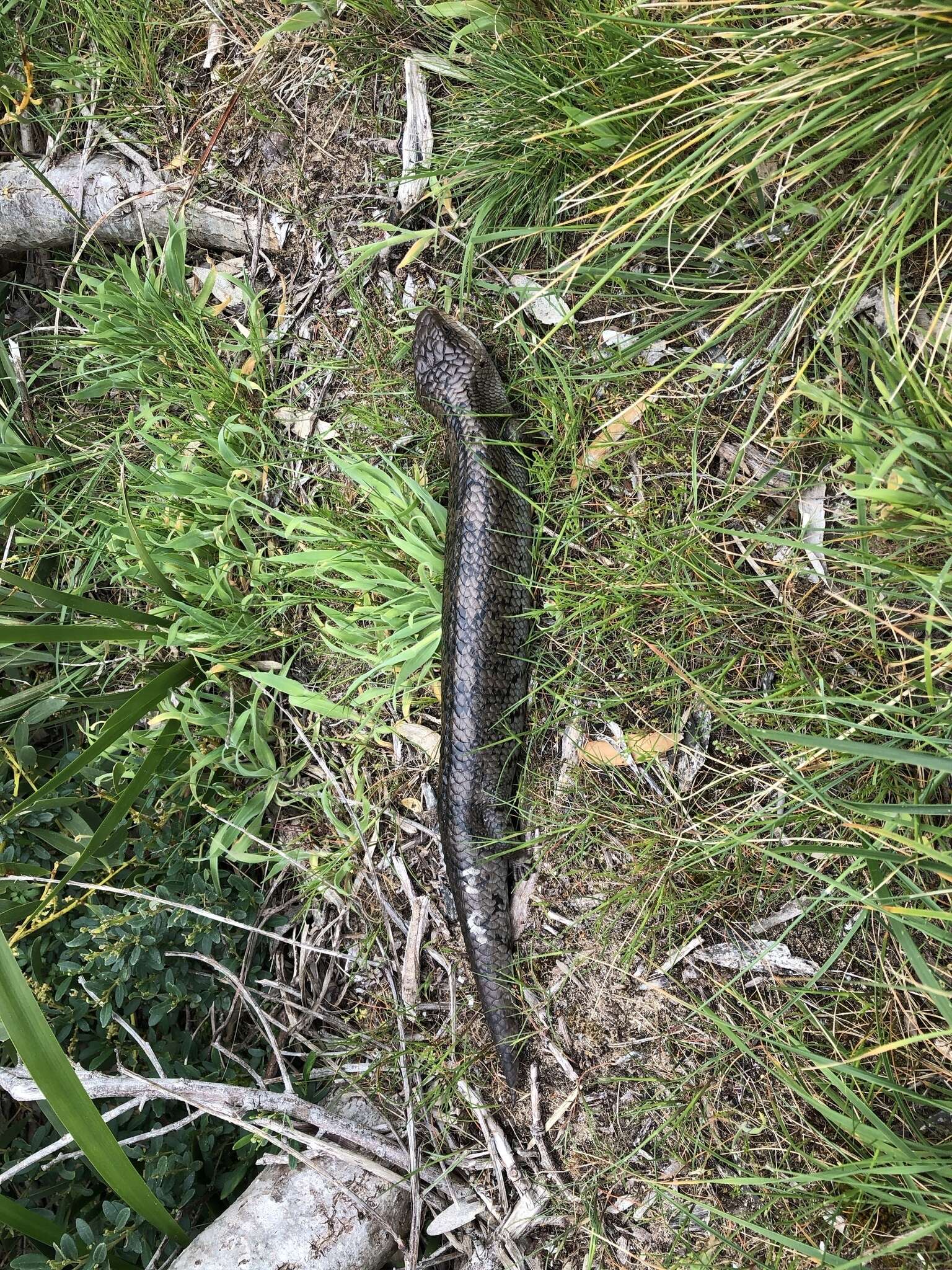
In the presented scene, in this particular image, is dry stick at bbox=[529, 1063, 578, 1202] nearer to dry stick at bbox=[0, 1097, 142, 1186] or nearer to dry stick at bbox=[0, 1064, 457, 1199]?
dry stick at bbox=[0, 1064, 457, 1199]

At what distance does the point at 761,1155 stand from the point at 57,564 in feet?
12.6

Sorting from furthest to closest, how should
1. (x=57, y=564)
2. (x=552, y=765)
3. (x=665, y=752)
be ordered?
(x=57, y=564)
(x=552, y=765)
(x=665, y=752)

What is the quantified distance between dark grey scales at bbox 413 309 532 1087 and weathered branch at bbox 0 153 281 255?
140 centimetres

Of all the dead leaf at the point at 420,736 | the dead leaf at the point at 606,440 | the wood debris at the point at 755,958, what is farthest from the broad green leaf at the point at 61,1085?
the dead leaf at the point at 606,440

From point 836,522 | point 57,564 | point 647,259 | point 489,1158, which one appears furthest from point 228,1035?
point 647,259

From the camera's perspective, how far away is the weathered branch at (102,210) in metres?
3.97

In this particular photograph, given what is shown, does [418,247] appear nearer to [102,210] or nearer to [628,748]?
[102,210]

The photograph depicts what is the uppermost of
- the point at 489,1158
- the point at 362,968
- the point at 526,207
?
the point at 526,207

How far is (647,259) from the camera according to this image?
3.06m

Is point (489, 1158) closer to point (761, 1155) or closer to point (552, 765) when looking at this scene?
point (761, 1155)

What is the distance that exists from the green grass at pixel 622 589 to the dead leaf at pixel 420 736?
2.2 inches

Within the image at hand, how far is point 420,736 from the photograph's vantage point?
3.47 metres

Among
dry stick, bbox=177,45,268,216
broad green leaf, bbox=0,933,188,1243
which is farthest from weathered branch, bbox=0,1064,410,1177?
dry stick, bbox=177,45,268,216

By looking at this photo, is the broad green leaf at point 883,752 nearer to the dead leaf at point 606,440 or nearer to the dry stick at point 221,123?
the dead leaf at point 606,440
